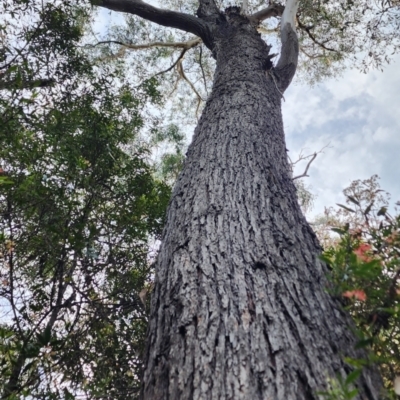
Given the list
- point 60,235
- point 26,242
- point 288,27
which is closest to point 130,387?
point 60,235

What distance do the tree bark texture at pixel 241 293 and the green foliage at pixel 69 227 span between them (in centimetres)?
96

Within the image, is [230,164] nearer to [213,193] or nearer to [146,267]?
[213,193]

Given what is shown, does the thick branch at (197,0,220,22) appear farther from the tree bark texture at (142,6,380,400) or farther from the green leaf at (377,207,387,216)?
the green leaf at (377,207,387,216)

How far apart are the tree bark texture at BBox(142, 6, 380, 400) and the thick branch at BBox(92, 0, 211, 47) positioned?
287 cm

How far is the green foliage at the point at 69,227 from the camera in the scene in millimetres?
2746

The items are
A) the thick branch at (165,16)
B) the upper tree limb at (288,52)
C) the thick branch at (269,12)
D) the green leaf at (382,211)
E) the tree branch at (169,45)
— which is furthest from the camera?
the tree branch at (169,45)

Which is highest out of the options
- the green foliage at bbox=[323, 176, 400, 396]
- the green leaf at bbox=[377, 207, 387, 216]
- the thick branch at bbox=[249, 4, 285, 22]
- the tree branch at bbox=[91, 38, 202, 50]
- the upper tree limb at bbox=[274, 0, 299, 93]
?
the tree branch at bbox=[91, 38, 202, 50]

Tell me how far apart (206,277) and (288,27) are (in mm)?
4169

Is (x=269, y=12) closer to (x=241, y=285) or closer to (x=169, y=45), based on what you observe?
(x=169, y=45)

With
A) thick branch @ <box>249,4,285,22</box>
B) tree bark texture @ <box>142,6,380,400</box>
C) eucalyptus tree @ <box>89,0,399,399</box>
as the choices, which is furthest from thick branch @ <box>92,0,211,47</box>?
tree bark texture @ <box>142,6,380,400</box>

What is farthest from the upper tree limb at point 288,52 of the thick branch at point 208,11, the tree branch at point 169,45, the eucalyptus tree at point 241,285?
the tree branch at point 169,45

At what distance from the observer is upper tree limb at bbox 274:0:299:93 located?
387 cm

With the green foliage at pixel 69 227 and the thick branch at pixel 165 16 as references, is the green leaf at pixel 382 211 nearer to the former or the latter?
the green foliage at pixel 69 227

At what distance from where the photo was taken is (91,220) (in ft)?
11.5
